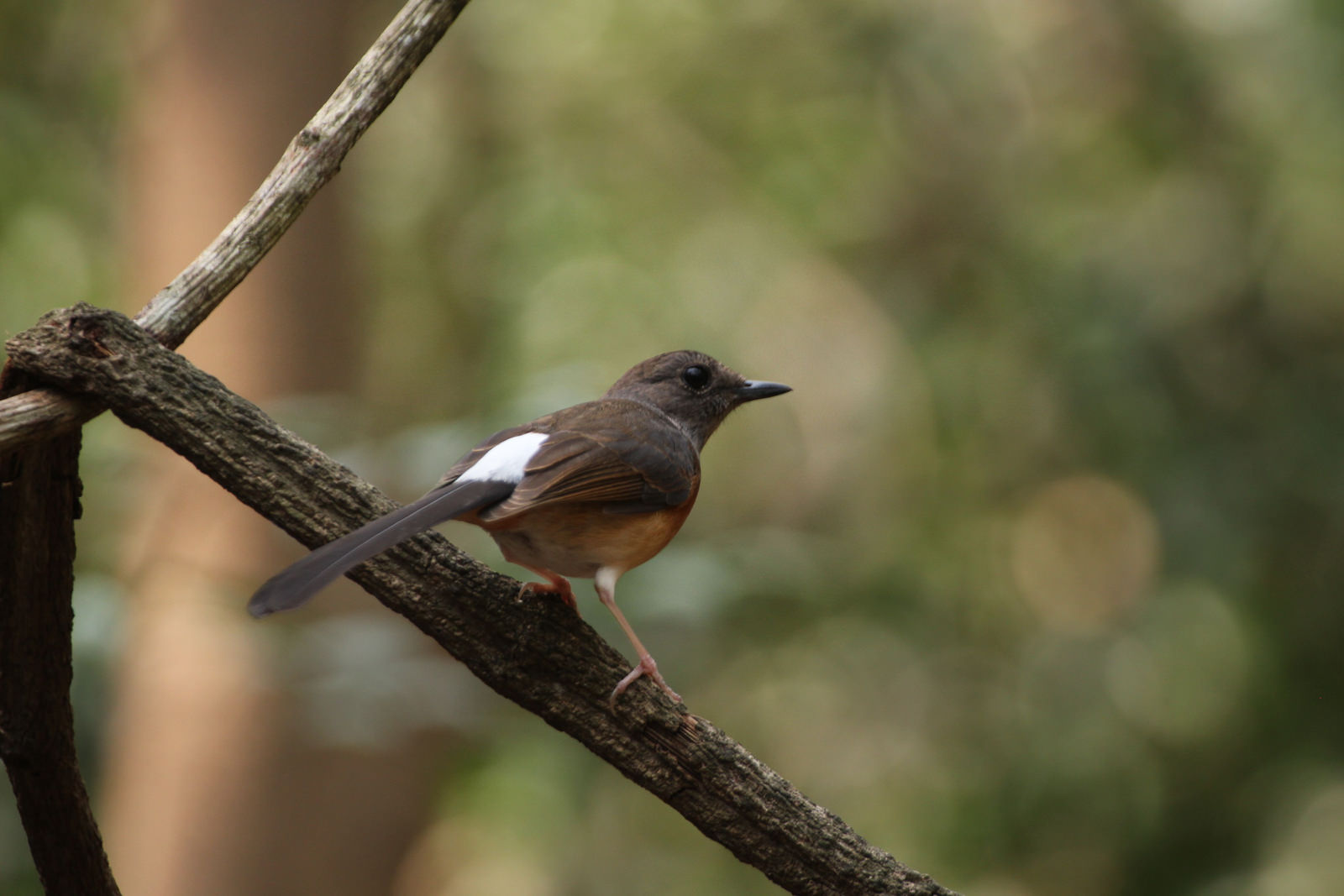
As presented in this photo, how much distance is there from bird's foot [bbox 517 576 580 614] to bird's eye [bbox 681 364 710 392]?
38.8 inches

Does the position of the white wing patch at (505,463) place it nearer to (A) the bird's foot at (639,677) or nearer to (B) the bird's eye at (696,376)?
(A) the bird's foot at (639,677)

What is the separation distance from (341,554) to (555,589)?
2.54 ft

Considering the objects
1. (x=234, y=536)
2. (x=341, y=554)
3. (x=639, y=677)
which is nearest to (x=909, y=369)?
(x=234, y=536)

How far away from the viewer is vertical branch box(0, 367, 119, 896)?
6.19ft

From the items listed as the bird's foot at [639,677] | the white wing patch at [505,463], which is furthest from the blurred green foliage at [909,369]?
the bird's foot at [639,677]

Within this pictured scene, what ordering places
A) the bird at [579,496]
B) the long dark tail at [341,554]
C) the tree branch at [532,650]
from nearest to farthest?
1. the long dark tail at [341,554]
2. the tree branch at [532,650]
3. the bird at [579,496]

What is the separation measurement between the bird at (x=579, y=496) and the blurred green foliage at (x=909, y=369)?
2.82 feet

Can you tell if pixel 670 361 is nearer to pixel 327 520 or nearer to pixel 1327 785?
pixel 327 520

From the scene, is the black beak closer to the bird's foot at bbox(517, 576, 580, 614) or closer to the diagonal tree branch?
the bird's foot at bbox(517, 576, 580, 614)

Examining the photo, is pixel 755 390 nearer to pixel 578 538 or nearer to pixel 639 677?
pixel 578 538

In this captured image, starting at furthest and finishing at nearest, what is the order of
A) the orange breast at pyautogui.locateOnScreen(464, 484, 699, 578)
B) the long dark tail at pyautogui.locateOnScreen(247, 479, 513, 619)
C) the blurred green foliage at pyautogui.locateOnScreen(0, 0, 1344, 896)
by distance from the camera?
the blurred green foliage at pyautogui.locateOnScreen(0, 0, 1344, 896) → the orange breast at pyautogui.locateOnScreen(464, 484, 699, 578) → the long dark tail at pyautogui.locateOnScreen(247, 479, 513, 619)

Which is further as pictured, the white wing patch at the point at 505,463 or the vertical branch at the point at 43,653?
the white wing patch at the point at 505,463

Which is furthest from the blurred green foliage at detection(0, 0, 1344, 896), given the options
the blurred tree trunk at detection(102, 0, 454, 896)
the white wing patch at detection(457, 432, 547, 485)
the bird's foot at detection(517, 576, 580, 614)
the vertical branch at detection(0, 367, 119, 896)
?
the vertical branch at detection(0, 367, 119, 896)

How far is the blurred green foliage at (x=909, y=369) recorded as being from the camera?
18.3 ft
